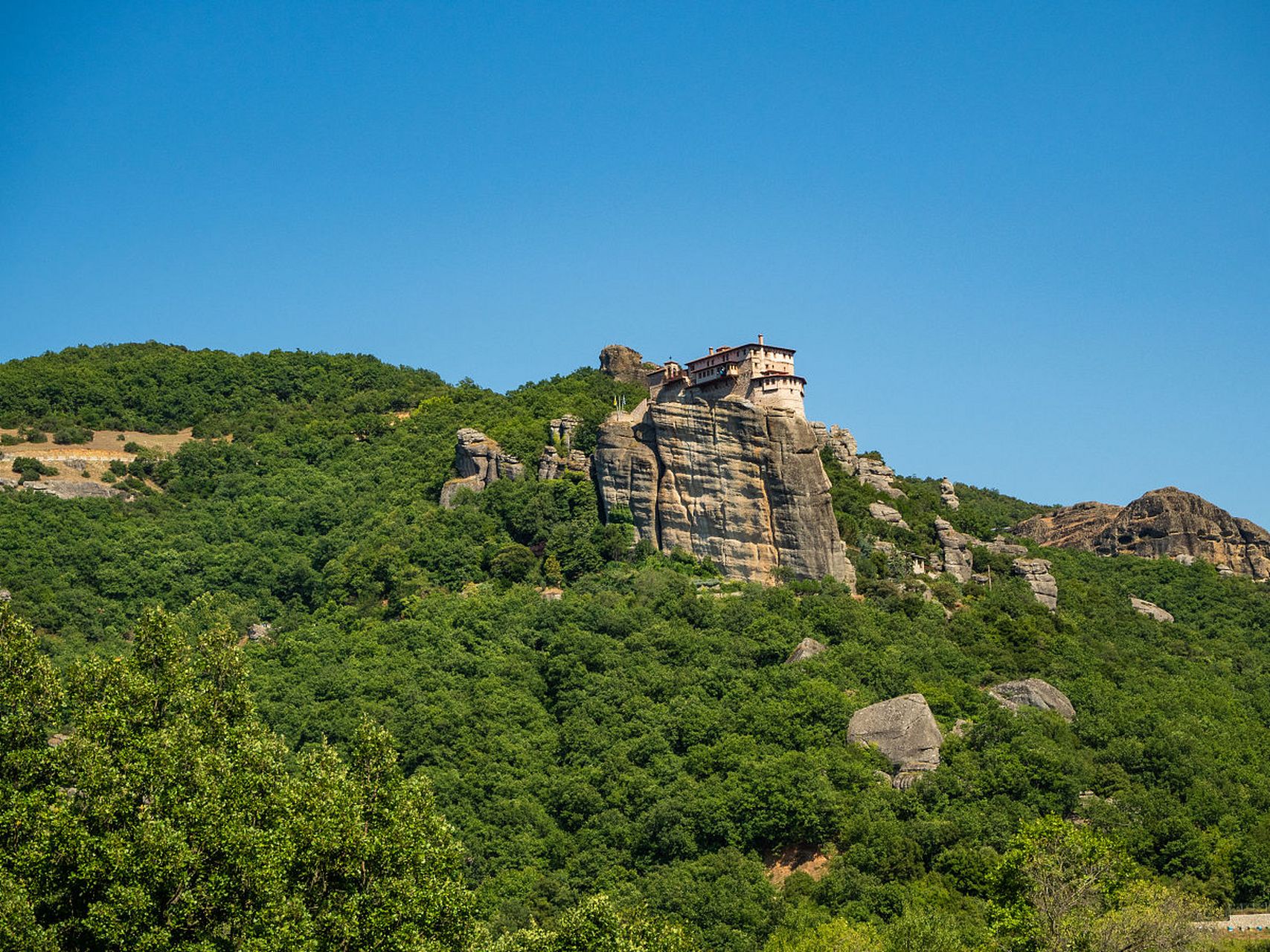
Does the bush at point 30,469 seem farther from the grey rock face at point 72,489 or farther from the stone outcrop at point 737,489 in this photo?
the stone outcrop at point 737,489

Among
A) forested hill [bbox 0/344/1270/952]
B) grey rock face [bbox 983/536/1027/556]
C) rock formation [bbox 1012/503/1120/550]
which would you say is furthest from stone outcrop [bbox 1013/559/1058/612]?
rock formation [bbox 1012/503/1120/550]

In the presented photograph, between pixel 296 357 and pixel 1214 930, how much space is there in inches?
3613

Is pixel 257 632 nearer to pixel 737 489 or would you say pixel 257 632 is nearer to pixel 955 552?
pixel 737 489

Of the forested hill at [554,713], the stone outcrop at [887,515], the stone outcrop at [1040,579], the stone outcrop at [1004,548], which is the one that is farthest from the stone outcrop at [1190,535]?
the stone outcrop at [887,515]

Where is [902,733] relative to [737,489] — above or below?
below

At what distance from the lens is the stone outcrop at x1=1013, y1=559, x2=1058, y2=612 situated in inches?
3206

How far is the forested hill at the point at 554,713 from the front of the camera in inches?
1294

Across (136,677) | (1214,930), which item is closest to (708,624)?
(1214,930)

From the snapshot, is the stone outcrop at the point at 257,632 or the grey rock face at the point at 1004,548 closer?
the stone outcrop at the point at 257,632

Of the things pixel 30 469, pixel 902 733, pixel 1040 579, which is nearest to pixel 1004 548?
pixel 1040 579

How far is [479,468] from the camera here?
291 ft

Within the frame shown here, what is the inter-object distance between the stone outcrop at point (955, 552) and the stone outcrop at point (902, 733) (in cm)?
1956

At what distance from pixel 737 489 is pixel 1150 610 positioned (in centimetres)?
2704

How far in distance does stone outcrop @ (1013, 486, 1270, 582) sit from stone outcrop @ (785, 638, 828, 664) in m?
41.3
